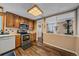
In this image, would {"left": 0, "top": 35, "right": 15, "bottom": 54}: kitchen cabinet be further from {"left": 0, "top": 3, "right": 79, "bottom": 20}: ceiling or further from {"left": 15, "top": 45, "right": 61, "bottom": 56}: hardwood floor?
{"left": 0, "top": 3, "right": 79, "bottom": 20}: ceiling

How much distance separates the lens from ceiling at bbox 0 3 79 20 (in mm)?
1310

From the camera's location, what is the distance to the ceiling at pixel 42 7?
1.31m

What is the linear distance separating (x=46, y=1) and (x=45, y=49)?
93 cm

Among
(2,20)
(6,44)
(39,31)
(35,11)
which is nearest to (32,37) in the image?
(39,31)

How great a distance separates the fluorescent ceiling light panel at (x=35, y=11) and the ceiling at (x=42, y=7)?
51 millimetres

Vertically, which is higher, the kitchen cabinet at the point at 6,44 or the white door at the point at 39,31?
the white door at the point at 39,31

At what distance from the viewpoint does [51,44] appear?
163cm

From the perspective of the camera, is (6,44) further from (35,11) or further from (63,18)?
(63,18)

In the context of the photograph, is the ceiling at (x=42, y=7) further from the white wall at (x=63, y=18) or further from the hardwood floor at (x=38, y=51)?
the hardwood floor at (x=38, y=51)

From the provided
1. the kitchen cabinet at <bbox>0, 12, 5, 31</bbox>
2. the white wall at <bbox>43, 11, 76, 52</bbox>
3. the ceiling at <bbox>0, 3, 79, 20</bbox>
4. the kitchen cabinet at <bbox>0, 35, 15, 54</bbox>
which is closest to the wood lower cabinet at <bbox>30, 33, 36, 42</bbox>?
the white wall at <bbox>43, 11, 76, 52</bbox>

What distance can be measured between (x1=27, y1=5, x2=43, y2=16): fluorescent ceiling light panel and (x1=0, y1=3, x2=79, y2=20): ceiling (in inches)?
2.0

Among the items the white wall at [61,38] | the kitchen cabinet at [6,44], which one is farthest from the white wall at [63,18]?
the kitchen cabinet at [6,44]

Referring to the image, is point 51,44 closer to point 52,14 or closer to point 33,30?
point 33,30

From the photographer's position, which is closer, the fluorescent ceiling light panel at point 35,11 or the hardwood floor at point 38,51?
the fluorescent ceiling light panel at point 35,11
